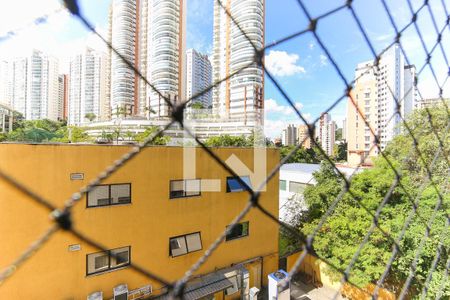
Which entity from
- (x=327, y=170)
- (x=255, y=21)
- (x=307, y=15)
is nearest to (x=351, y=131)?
(x=255, y=21)

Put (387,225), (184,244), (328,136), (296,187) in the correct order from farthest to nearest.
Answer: (328,136), (296,187), (184,244), (387,225)

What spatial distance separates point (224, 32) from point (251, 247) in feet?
50.7

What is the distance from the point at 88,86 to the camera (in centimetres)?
1823

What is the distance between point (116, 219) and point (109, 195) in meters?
0.31

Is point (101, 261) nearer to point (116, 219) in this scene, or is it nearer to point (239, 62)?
point (116, 219)

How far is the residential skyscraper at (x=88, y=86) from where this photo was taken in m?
17.4

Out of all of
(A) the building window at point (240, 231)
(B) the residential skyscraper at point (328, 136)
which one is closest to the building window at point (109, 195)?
(A) the building window at point (240, 231)

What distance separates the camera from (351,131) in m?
16.5

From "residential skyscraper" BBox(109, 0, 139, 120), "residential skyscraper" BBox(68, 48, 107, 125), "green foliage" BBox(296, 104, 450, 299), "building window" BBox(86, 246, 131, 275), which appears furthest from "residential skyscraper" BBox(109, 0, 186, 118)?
"green foliage" BBox(296, 104, 450, 299)

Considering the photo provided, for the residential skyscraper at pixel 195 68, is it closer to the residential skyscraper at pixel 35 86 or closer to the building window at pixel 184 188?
the residential skyscraper at pixel 35 86

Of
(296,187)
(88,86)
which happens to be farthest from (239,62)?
(88,86)

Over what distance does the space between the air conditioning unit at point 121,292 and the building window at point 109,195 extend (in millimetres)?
1031

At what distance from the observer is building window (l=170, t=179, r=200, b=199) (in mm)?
3465

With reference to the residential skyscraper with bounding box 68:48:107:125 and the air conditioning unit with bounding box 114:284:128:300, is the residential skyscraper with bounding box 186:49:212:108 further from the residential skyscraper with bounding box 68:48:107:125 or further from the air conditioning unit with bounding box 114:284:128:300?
the air conditioning unit with bounding box 114:284:128:300
